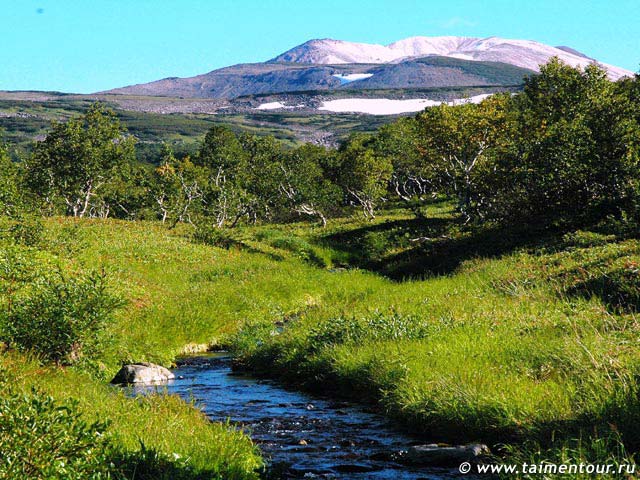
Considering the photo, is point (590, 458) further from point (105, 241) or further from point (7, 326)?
point (105, 241)

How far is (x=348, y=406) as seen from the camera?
13.5m

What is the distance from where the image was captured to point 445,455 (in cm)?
992

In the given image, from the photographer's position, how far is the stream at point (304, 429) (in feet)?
31.6

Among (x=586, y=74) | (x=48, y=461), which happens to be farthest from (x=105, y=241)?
(x=586, y=74)

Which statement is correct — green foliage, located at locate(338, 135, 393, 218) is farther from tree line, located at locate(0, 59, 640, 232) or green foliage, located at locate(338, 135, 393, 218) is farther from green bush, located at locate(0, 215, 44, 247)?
green bush, located at locate(0, 215, 44, 247)

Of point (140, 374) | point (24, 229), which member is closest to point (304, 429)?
point (140, 374)

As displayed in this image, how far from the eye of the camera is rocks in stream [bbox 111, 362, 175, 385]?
15250 mm

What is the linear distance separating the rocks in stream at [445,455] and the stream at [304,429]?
238 mm

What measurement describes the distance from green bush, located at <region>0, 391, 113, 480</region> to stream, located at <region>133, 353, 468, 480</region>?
10.7 feet

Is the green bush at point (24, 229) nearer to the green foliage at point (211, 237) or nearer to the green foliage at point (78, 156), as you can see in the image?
the green foliage at point (211, 237)

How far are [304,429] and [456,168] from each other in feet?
131

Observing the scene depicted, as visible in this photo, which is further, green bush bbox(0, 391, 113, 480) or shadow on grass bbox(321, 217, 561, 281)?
shadow on grass bbox(321, 217, 561, 281)

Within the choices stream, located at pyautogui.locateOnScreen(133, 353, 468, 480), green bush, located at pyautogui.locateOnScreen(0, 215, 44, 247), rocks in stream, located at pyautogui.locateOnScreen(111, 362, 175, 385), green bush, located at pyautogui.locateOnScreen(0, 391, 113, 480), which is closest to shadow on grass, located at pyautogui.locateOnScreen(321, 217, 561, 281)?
stream, located at pyautogui.locateOnScreen(133, 353, 468, 480)

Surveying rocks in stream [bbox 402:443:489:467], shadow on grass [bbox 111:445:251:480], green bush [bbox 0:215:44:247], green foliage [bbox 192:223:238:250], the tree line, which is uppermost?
the tree line
